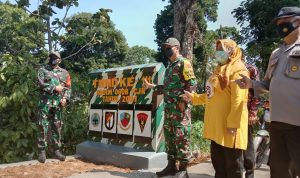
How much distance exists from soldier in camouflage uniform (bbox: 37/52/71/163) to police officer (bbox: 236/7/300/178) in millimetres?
4327

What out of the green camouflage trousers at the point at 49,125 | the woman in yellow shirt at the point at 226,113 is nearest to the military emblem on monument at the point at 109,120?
the green camouflage trousers at the point at 49,125

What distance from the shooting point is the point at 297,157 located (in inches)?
125

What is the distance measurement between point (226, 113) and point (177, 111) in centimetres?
137

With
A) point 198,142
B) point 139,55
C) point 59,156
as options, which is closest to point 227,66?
point 59,156

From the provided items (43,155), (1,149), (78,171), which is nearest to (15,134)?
(1,149)

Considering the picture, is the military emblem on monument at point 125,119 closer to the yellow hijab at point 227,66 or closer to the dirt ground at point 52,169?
the dirt ground at point 52,169

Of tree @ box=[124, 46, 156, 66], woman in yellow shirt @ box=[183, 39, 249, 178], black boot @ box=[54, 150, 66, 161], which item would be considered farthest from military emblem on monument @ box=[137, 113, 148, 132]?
tree @ box=[124, 46, 156, 66]

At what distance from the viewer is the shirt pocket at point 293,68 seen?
3.21 m

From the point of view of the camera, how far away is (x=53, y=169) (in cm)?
622

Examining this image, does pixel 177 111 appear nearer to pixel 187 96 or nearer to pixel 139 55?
pixel 187 96

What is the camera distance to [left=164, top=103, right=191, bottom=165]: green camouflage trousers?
5203 millimetres

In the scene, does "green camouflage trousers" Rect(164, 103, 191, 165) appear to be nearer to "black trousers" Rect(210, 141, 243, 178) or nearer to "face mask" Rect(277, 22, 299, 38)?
"black trousers" Rect(210, 141, 243, 178)

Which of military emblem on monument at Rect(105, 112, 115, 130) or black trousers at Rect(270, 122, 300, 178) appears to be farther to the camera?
military emblem on monument at Rect(105, 112, 115, 130)

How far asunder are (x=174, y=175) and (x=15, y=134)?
3885mm
